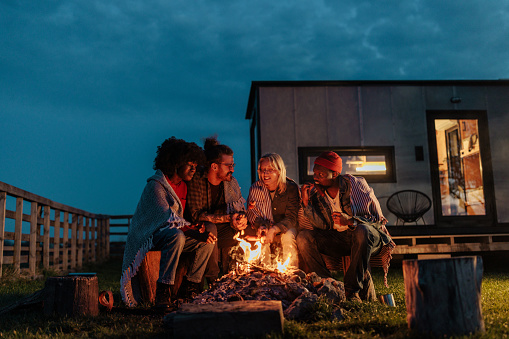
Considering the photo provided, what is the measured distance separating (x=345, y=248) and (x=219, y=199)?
1.33m

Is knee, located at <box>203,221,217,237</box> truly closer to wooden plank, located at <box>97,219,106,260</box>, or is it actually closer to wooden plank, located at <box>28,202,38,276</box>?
wooden plank, located at <box>28,202,38,276</box>

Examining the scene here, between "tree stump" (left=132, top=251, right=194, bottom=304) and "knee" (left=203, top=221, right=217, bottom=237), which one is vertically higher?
"knee" (left=203, top=221, right=217, bottom=237)

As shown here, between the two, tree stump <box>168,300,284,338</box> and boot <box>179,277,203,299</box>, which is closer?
tree stump <box>168,300,284,338</box>

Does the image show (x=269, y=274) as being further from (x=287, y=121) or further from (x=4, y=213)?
(x=287, y=121)

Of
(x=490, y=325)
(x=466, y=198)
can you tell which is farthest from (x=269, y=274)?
(x=466, y=198)

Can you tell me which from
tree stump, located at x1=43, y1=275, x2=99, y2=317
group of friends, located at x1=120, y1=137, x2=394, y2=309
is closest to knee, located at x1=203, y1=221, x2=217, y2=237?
group of friends, located at x1=120, y1=137, x2=394, y2=309

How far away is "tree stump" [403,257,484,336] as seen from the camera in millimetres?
2312

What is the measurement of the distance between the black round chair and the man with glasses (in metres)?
4.37

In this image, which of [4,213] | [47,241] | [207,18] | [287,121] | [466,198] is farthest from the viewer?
[207,18]

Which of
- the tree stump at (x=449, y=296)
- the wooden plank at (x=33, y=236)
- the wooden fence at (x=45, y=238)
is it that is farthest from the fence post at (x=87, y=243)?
the tree stump at (x=449, y=296)

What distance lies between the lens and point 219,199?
441cm

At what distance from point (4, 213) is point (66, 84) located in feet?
418

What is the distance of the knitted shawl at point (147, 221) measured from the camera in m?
3.62

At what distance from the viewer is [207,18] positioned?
75938 millimetres
